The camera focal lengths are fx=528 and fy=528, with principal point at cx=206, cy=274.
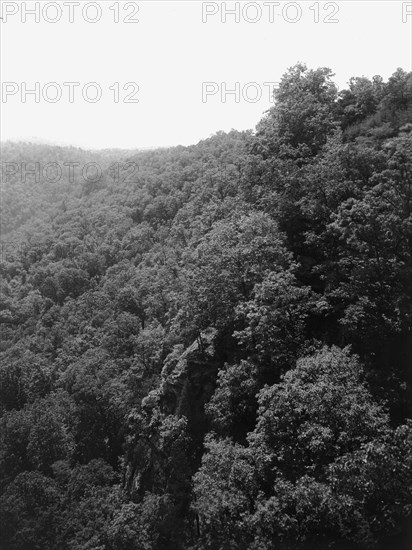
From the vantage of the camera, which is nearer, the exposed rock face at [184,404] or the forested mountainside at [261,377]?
the forested mountainside at [261,377]

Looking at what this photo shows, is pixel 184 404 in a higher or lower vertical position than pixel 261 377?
lower

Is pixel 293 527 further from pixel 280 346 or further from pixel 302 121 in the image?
pixel 302 121

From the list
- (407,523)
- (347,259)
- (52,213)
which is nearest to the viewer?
(407,523)

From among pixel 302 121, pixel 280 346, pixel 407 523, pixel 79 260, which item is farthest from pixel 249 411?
pixel 79 260

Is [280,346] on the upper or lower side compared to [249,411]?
upper

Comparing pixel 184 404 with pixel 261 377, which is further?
pixel 184 404

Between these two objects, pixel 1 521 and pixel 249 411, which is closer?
pixel 249 411

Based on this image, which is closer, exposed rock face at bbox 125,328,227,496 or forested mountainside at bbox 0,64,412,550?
forested mountainside at bbox 0,64,412,550

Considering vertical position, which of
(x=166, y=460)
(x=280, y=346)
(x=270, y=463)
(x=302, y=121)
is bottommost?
(x=166, y=460)
